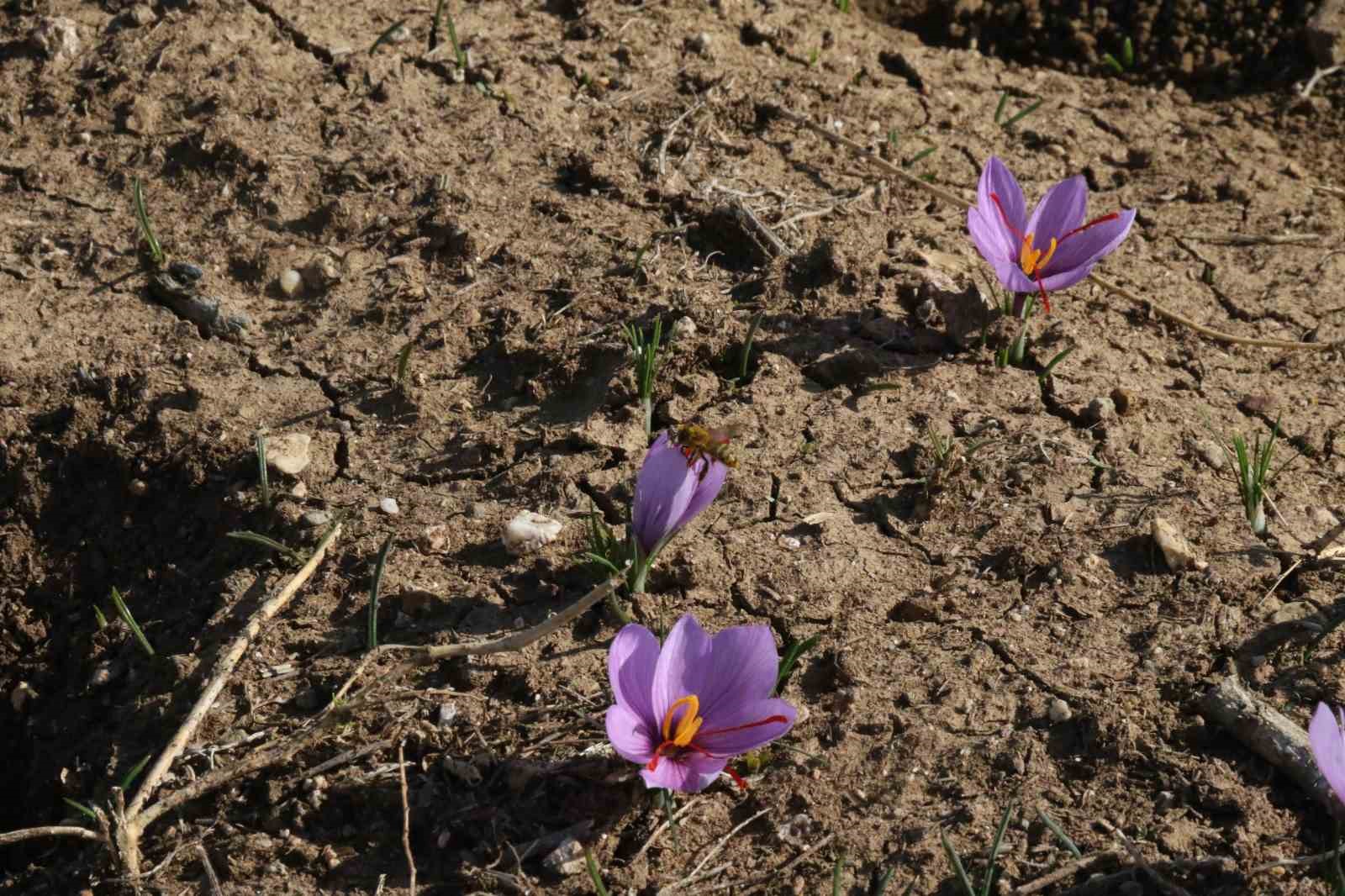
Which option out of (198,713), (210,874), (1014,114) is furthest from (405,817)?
(1014,114)

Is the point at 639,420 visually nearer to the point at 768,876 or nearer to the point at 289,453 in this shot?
the point at 289,453

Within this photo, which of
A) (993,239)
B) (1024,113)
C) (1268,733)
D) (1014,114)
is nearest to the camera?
(1268,733)

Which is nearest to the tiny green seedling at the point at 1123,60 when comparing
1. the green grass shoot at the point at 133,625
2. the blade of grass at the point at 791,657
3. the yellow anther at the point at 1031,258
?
the yellow anther at the point at 1031,258

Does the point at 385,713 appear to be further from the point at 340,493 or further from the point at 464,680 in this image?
the point at 340,493

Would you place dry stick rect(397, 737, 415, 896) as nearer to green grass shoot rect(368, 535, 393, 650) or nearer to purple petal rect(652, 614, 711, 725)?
green grass shoot rect(368, 535, 393, 650)

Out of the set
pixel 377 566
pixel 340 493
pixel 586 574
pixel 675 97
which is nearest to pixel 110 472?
pixel 340 493

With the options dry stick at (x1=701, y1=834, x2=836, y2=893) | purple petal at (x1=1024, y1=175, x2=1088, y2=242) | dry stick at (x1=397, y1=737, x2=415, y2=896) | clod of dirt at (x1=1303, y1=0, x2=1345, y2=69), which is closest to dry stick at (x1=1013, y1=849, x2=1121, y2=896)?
dry stick at (x1=701, y1=834, x2=836, y2=893)
